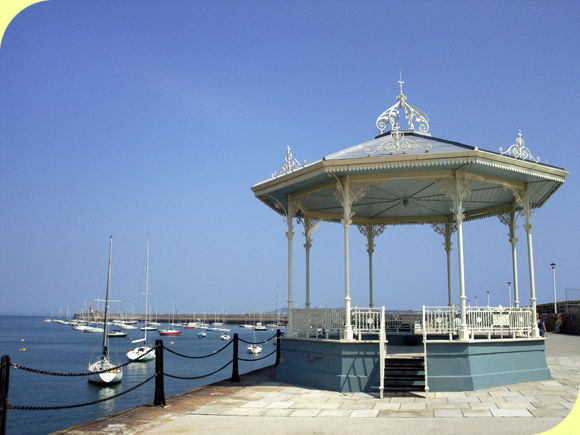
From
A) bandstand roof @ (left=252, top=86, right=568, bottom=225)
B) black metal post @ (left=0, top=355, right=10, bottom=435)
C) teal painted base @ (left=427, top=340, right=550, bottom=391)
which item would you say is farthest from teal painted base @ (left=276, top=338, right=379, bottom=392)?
black metal post @ (left=0, top=355, right=10, bottom=435)

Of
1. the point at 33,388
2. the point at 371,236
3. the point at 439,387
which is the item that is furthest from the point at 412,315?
the point at 33,388

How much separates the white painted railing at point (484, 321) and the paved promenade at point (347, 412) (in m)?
1.28

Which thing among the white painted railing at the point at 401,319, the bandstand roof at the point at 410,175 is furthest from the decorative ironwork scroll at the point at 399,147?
the white painted railing at the point at 401,319

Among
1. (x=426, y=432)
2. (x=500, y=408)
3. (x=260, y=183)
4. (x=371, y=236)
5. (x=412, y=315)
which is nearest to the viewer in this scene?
(x=426, y=432)

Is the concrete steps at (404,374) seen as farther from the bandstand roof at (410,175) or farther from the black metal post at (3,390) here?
the black metal post at (3,390)

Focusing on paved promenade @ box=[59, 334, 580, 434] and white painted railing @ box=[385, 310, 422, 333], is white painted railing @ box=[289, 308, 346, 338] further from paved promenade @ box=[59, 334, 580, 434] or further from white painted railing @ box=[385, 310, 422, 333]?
white painted railing @ box=[385, 310, 422, 333]

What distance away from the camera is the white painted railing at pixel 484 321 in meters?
12.2

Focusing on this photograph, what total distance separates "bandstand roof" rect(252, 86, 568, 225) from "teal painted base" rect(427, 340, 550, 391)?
12.1ft

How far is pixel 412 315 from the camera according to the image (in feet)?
54.6

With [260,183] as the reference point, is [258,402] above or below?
below

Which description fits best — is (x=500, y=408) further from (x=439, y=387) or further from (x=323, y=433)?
(x=323, y=433)

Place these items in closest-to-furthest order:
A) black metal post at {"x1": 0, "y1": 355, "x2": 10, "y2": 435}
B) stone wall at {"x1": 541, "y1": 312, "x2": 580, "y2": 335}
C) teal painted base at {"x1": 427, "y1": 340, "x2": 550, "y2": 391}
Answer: black metal post at {"x1": 0, "y1": 355, "x2": 10, "y2": 435} < teal painted base at {"x1": 427, "y1": 340, "x2": 550, "y2": 391} < stone wall at {"x1": 541, "y1": 312, "x2": 580, "y2": 335}

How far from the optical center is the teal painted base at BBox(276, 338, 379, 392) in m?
11.8

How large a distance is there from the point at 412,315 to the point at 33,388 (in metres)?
28.3
